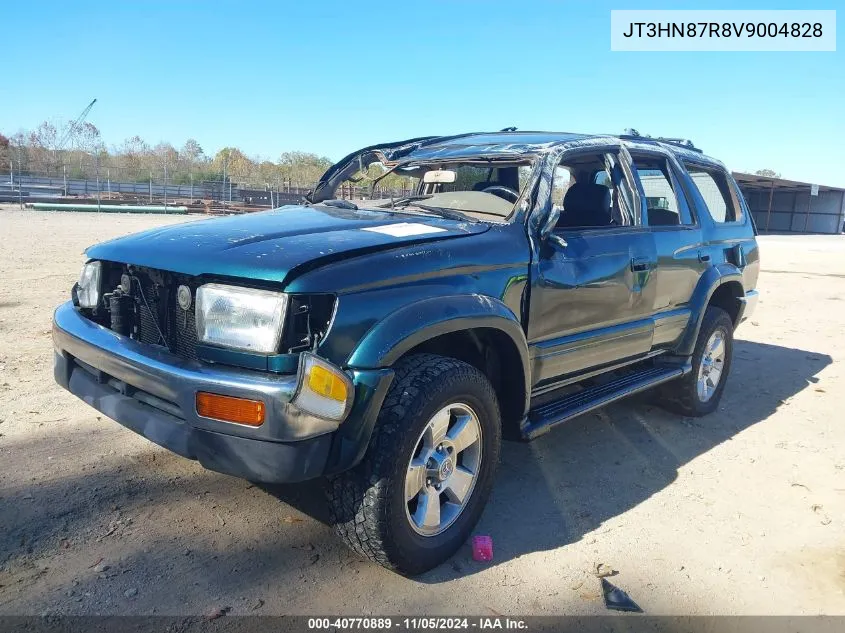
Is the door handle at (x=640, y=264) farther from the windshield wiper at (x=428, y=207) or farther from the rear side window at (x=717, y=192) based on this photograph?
the rear side window at (x=717, y=192)

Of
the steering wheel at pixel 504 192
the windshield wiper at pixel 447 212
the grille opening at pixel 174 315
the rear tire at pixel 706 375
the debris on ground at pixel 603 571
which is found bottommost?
the debris on ground at pixel 603 571

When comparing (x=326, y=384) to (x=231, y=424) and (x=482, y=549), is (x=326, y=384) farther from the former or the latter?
(x=482, y=549)

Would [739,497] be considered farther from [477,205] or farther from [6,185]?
[6,185]

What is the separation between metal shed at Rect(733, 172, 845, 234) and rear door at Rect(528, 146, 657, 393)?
128ft

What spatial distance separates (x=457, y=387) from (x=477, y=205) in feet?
4.28

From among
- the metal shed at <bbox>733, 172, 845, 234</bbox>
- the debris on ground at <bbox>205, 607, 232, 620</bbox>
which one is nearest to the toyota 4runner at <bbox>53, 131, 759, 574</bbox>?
the debris on ground at <bbox>205, 607, 232, 620</bbox>

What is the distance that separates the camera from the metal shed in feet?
130

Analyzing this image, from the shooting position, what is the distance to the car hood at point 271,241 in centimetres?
246

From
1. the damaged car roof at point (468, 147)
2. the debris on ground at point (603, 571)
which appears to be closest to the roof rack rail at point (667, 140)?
the damaged car roof at point (468, 147)

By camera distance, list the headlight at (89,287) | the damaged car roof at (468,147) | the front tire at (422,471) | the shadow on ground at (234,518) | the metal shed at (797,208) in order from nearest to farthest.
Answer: the front tire at (422,471) < the shadow on ground at (234,518) < the headlight at (89,287) < the damaged car roof at (468,147) < the metal shed at (797,208)

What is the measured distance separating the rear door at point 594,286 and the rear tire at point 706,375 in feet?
Answer: 2.42

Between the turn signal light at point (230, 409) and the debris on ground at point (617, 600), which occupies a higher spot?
the turn signal light at point (230, 409)

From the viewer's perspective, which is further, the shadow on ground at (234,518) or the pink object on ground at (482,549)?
the pink object on ground at (482,549)

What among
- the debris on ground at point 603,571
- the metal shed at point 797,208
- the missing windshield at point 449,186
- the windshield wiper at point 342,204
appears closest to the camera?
the debris on ground at point 603,571
